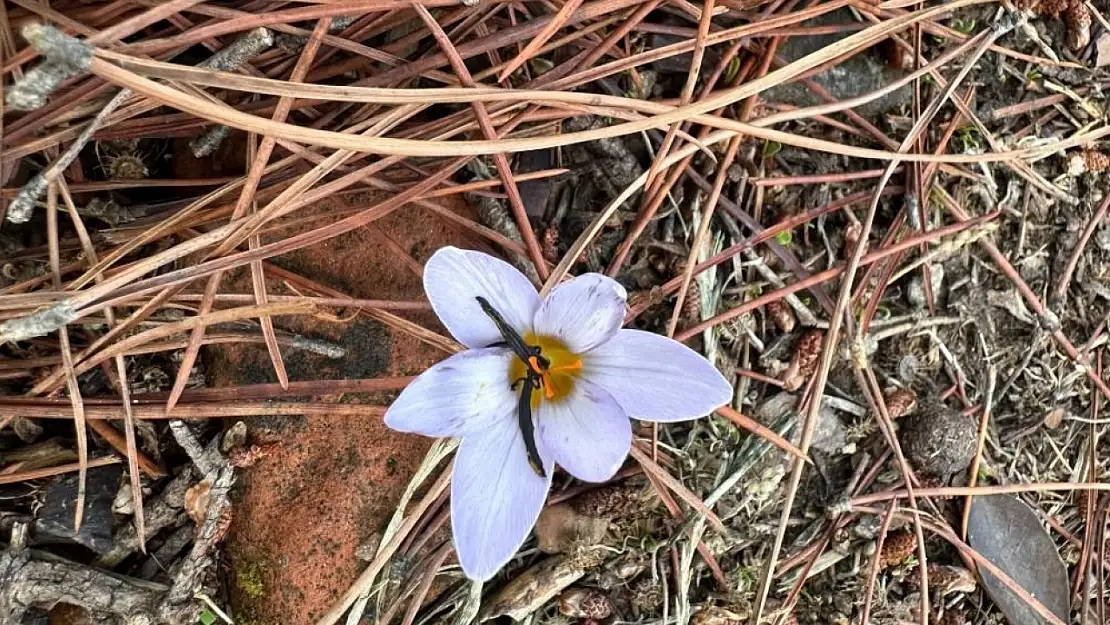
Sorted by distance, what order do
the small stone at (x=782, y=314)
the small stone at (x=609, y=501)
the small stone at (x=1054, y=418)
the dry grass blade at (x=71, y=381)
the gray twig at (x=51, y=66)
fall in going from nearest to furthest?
the gray twig at (x=51, y=66) → the dry grass blade at (x=71, y=381) → the small stone at (x=609, y=501) → the small stone at (x=782, y=314) → the small stone at (x=1054, y=418)

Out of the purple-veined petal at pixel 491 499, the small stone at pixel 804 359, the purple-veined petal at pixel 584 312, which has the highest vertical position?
the purple-veined petal at pixel 584 312

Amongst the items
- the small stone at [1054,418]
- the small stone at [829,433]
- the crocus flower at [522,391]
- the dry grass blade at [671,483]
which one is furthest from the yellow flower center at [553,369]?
the small stone at [1054,418]

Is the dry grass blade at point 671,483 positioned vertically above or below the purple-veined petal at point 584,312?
below

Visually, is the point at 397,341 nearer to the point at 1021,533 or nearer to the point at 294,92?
the point at 294,92

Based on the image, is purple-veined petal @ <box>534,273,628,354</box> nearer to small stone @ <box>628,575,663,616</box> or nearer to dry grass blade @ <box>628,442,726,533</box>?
dry grass blade @ <box>628,442,726,533</box>

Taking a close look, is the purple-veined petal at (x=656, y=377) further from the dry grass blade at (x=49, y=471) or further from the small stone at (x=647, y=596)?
the dry grass blade at (x=49, y=471)

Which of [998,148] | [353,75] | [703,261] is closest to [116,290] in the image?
[353,75]

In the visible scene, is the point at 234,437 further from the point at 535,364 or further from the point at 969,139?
the point at 969,139
